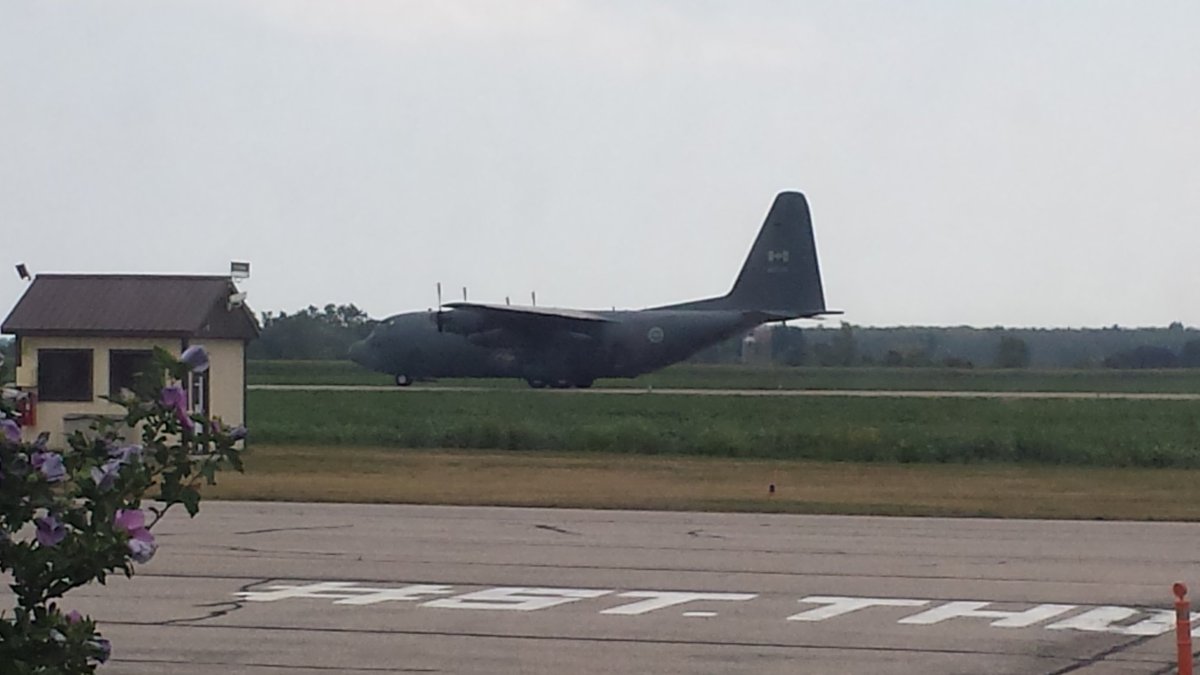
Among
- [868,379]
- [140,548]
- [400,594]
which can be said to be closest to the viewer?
[140,548]

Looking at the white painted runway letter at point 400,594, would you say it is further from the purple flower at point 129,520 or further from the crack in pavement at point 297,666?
the purple flower at point 129,520

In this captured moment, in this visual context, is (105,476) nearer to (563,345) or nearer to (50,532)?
(50,532)

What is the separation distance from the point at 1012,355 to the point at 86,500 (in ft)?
267

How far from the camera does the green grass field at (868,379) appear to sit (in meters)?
66.7

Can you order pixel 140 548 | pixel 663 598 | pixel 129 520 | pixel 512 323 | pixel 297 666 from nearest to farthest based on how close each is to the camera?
pixel 140 548
pixel 129 520
pixel 297 666
pixel 663 598
pixel 512 323

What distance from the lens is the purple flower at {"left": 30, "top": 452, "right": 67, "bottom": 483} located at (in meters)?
6.52

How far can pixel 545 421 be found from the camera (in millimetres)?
41844

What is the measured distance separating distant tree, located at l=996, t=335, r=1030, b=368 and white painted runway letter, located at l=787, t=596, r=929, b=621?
236 feet

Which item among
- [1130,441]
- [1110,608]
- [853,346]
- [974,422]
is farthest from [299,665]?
[853,346]

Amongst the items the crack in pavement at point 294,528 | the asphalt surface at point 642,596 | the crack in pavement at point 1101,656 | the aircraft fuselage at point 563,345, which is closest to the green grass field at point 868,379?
the aircraft fuselage at point 563,345

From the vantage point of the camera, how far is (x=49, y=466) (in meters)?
6.54

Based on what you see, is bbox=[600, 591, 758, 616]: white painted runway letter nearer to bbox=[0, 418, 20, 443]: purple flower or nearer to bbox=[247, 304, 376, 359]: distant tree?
bbox=[0, 418, 20, 443]: purple flower

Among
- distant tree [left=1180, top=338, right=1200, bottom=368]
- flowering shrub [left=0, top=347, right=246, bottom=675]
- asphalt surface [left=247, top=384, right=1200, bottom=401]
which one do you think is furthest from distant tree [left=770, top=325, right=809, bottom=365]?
flowering shrub [left=0, top=347, right=246, bottom=675]

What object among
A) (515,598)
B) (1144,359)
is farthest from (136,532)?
(1144,359)
